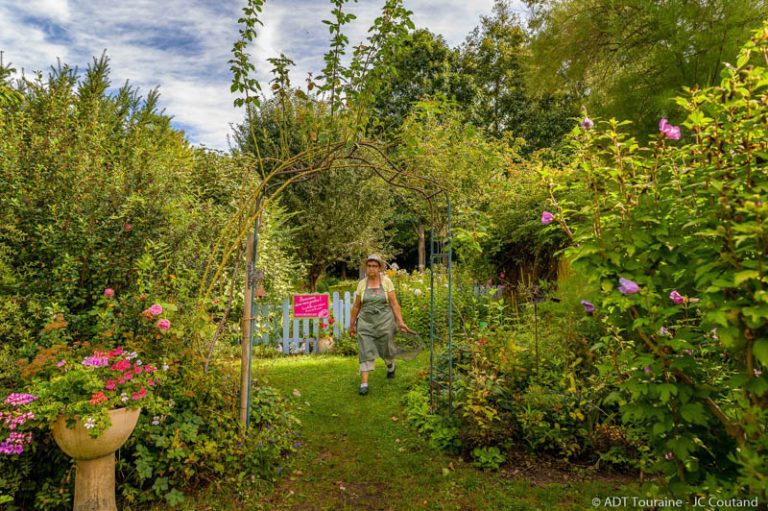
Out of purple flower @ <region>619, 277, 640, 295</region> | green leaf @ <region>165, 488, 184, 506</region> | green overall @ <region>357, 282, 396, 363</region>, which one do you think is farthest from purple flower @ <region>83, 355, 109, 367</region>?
green overall @ <region>357, 282, 396, 363</region>

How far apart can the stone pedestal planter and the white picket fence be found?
16.2 feet

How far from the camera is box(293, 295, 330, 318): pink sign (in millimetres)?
7804

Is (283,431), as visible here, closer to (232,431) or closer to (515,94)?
(232,431)

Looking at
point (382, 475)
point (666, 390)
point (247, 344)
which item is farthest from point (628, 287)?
point (247, 344)

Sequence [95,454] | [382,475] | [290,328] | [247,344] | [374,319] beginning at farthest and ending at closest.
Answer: [290,328]
[374,319]
[247,344]
[382,475]
[95,454]

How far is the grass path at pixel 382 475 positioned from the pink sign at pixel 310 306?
2.82m

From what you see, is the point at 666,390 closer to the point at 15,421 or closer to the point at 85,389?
the point at 85,389

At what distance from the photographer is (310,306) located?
7.86 m

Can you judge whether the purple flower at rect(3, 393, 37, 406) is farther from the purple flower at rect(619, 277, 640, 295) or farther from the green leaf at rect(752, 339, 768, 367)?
the green leaf at rect(752, 339, 768, 367)

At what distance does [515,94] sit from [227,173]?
1581cm

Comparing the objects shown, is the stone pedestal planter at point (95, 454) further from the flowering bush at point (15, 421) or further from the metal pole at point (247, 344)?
the metal pole at point (247, 344)

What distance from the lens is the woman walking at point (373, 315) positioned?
520 centimetres

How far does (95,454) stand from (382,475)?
1956 millimetres

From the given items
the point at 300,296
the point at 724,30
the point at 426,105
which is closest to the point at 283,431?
the point at 426,105
